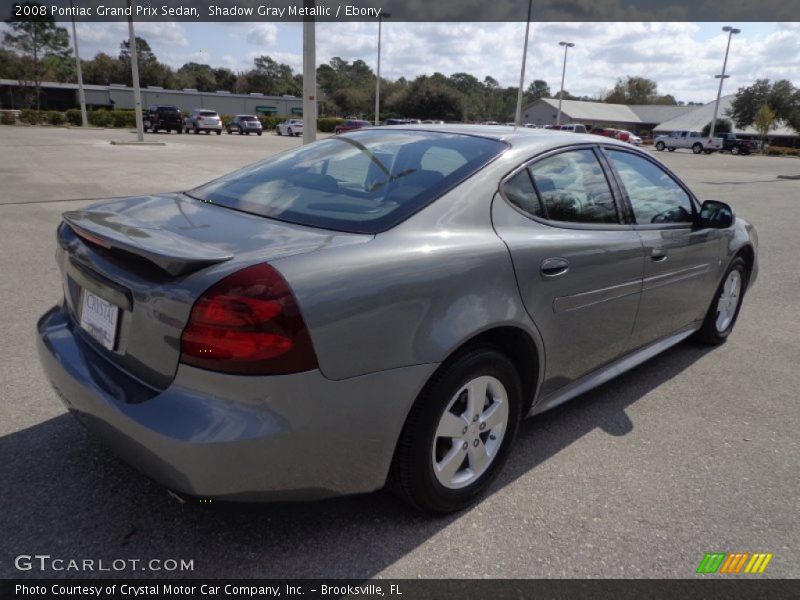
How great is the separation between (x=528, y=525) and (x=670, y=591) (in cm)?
54

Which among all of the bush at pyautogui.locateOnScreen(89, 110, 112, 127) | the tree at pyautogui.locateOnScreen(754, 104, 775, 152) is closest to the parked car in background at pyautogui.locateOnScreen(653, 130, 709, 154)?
the tree at pyautogui.locateOnScreen(754, 104, 775, 152)

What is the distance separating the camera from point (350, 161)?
116 inches

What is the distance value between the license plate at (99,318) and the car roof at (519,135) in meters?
1.84

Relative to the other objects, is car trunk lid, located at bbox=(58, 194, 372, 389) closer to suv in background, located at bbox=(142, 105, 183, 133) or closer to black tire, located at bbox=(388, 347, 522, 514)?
black tire, located at bbox=(388, 347, 522, 514)

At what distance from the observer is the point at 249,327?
5.91 ft

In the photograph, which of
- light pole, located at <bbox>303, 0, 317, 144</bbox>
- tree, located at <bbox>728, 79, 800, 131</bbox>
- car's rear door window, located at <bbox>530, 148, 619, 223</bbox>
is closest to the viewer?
car's rear door window, located at <bbox>530, 148, 619, 223</bbox>

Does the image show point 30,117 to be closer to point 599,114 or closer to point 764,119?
point 764,119

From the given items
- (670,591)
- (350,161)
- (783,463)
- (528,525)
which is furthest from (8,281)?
(783,463)

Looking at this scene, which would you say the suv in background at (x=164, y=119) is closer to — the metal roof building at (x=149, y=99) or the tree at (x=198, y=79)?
the metal roof building at (x=149, y=99)

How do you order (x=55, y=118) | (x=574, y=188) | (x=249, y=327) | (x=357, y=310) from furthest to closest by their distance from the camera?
(x=55, y=118) < (x=574, y=188) < (x=357, y=310) < (x=249, y=327)

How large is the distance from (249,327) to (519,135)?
1.81 meters

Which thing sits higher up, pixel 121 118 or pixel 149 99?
pixel 149 99

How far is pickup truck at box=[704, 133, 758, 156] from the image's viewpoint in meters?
48.3

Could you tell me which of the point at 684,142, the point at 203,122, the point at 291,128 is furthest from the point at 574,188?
the point at 684,142
